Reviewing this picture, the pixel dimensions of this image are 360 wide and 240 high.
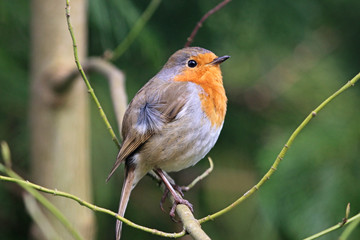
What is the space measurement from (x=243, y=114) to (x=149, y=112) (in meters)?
1.66

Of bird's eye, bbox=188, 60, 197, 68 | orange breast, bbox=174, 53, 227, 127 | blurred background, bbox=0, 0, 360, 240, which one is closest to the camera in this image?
orange breast, bbox=174, 53, 227, 127

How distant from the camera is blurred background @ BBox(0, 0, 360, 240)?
3236mm

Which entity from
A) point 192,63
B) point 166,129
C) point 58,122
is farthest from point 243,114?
point 166,129

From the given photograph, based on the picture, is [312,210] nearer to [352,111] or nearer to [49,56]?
[352,111]

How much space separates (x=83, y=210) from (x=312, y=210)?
136 cm

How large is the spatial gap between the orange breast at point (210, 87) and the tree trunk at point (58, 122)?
2.64 feet

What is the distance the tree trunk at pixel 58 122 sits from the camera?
330cm

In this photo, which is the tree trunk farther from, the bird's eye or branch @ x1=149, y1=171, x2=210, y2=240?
branch @ x1=149, y1=171, x2=210, y2=240

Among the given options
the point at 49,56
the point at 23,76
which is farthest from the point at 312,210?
the point at 23,76

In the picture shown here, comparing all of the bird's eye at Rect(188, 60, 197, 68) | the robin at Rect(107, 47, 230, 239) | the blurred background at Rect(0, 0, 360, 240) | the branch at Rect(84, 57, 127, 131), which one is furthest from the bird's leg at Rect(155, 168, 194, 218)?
the blurred background at Rect(0, 0, 360, 240)

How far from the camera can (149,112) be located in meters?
2.66

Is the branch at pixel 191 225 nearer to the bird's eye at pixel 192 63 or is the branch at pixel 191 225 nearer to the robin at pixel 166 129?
the robin at pixel 166 129

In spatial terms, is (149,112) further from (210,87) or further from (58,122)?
(58,122)

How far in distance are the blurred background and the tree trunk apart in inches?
7.0
